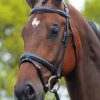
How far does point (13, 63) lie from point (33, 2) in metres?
20.1

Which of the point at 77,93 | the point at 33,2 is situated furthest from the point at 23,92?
the point at 33,2

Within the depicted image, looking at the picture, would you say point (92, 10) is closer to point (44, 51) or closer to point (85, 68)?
point (85, 68)

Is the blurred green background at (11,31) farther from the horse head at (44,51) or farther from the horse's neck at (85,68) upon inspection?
the horse head at (44,51)

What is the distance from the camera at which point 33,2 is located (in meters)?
7.21

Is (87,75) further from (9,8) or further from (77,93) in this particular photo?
(9,8)

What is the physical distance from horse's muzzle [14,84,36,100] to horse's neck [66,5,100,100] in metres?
0.83

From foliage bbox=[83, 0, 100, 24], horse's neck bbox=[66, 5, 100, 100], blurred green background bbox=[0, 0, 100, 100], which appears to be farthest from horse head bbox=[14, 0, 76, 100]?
foliage bbox=[83, 0, 100, 24]

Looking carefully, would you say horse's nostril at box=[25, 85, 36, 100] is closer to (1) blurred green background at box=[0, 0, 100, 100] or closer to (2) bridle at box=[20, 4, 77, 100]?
(2) bridle at box=[20, 4, 77, 100]

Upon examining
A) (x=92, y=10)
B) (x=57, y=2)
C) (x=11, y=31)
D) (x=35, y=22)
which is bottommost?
(x=11, y=31)

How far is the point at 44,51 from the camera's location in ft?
22.0

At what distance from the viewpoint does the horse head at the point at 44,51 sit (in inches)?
256

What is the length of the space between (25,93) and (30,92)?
3.4 inches

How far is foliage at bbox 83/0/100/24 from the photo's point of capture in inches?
1033

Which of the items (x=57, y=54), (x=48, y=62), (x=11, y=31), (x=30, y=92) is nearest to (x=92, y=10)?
(x=11, y=31)
